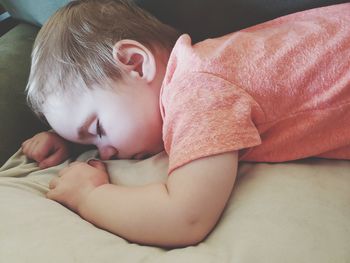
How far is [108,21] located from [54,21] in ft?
0.43

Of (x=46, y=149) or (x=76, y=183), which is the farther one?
(x=46, y=149)

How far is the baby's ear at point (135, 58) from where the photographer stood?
2.61 feet

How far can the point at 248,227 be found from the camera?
0.56 meters

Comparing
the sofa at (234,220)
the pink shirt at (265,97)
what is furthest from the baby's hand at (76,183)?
the pink shirt at (265,97)

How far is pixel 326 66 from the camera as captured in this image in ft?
2.25

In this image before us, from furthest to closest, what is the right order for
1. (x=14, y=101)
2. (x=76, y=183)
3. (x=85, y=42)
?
(x=14, y=101) < (x=85, y=42) < (x=76, y=183)

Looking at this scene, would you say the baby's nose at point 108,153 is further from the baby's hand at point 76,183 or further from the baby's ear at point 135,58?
the baby's ear at point 135,58

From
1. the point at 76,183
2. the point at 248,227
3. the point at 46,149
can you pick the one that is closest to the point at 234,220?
the point at 248,227

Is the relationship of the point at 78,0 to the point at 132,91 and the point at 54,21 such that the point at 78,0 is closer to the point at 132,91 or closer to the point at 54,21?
the point at 54,21

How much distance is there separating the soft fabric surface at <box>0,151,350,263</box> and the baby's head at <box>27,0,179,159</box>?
0.60 ft

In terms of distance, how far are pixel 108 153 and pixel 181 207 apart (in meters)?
0.29

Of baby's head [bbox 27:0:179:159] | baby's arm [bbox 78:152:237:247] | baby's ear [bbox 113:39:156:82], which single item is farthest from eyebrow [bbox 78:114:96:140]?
baby's arm [bbox 78:152:237:247]

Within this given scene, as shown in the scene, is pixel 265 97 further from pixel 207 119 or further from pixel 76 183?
pixel 76 183

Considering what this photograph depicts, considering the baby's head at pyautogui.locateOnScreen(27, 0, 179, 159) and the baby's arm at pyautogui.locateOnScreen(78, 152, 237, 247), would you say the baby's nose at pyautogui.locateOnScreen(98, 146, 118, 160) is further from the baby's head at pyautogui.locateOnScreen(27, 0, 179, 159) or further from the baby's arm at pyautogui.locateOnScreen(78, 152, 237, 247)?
the baby's arm at pyautogui.locateOnScreen(78, 152, 237, 247)
